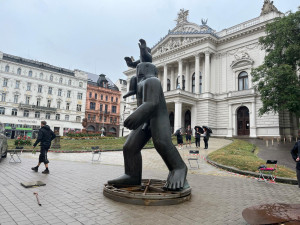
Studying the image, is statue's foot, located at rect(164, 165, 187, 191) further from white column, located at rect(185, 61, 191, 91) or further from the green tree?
white column, located at rect(185, 61, 191, 91)

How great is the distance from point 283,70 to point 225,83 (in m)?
15.9

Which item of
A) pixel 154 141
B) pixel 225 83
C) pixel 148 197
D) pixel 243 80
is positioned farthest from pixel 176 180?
pixel 225 83

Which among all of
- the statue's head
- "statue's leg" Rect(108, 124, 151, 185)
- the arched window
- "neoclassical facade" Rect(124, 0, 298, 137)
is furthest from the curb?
the arched window

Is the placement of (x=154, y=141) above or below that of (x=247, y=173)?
above

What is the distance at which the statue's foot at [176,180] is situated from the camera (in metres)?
4.97

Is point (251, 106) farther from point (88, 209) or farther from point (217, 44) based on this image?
point (88, 209)

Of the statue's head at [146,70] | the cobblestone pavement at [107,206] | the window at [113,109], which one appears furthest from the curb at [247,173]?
the window at [113,109]

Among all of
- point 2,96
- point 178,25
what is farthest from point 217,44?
point 2,96

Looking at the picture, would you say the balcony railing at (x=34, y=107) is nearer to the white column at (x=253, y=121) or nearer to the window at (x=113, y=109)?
the window at (x=113, y=109)

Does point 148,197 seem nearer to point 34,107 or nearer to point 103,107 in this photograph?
point 34,107

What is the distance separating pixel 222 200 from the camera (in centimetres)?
505

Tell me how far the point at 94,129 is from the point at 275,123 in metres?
43.2

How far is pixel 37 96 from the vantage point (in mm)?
49750

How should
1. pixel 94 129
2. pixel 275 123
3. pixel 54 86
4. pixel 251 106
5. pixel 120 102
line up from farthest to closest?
1. pixel 120 102
2. pixel 94 129
3. pixel 54 86
4. pixel 251 106
5. pixel 275 123
